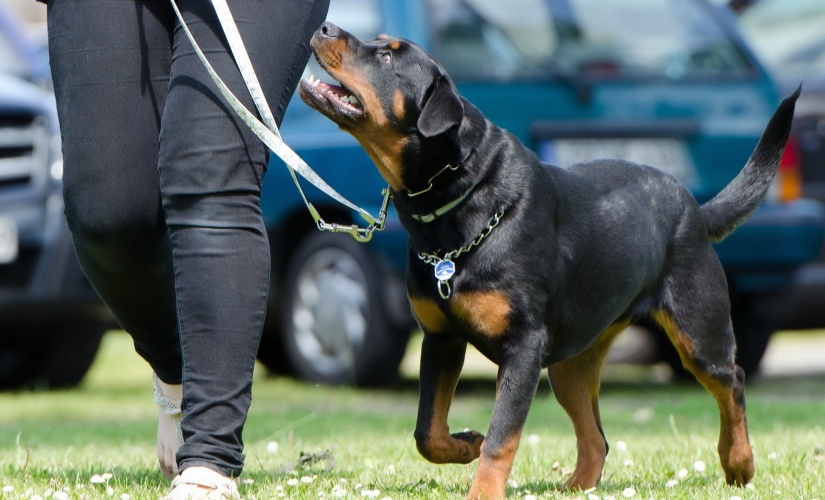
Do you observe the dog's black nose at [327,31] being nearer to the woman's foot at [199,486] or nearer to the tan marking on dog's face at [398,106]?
the tan marking on dog's face at [398,106]

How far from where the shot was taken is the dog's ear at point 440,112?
3963 millimetres

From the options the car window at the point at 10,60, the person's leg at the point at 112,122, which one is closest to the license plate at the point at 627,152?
the car window at the point at 10,60

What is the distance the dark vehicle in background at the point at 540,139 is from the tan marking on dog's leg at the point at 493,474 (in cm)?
350

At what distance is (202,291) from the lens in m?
3.55

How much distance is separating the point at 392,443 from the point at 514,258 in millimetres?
1766

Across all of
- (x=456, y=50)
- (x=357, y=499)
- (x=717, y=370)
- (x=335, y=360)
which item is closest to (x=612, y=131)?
(x=456, y=50)

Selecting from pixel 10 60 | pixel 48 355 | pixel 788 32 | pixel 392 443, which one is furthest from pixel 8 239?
pixel 788 32

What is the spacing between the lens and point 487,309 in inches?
151

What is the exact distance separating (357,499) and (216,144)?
103cm

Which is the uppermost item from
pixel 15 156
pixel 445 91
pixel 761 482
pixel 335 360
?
pixel 445 91

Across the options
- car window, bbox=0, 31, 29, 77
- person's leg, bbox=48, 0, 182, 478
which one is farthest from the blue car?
person's leg, bbox=48, 0, 182, 478

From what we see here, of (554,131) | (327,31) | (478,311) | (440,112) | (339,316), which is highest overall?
(327,31)

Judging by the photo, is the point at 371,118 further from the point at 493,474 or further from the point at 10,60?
the point at 10,60

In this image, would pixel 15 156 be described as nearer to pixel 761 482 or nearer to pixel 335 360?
pixel 335 360
